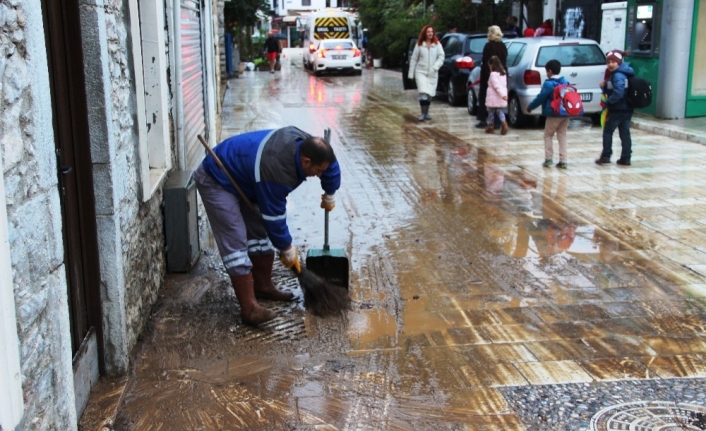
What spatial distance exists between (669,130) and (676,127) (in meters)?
0.34

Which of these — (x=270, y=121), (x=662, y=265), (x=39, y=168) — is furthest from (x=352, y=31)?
(x=39, y=168)

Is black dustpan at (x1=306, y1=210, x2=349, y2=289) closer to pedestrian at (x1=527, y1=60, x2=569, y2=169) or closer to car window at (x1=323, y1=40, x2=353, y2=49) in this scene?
pedestrian at (x1=527, y1=60, x2=569, y2=169)

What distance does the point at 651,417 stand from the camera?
4.12 metres

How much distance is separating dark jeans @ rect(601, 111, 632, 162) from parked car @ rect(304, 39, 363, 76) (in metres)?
19.1

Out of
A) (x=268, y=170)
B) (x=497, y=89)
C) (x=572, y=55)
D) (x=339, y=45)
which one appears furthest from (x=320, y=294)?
(x=339, y=45)

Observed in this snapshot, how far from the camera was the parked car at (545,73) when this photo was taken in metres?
13.8

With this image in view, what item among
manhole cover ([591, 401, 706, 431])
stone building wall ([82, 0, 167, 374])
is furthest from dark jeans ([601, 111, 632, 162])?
stone building wall ([82, 0, 167, 374])

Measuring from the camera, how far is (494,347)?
16.5 ft

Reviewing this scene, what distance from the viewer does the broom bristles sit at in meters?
5.50

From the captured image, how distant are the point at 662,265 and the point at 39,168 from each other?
207 inches

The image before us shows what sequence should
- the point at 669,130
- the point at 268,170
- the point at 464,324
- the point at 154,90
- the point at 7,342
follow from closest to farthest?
the point at 7,342, the point at 268,170, the point at 464,324, the point at 154,90, the point at 669,130

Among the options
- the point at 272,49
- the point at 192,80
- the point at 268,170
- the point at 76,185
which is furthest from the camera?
the point at 272,49

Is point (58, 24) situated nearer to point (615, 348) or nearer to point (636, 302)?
point (615, 348)

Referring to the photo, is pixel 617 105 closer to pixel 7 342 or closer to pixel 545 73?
pixel 545 73
